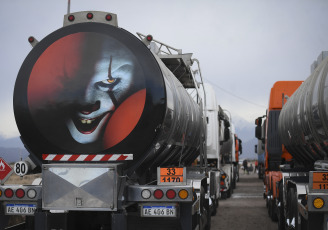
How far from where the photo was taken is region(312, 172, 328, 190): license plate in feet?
22.0

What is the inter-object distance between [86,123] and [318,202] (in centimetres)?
313

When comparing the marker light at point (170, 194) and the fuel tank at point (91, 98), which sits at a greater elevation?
the fuel tank at point (91, 98)

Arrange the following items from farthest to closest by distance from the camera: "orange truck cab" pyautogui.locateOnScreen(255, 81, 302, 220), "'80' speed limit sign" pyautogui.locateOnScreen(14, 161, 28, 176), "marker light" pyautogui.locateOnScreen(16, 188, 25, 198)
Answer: "orange truck cab" pyautogui.locateOnScreen(255, 81, 302, 220) → "'80' speed limit sign" pyautogui.locateOnScreen(14, 161, 28, 176) → "marker light" pyautogui.locateOnScreen(16, 188, 25, 198)

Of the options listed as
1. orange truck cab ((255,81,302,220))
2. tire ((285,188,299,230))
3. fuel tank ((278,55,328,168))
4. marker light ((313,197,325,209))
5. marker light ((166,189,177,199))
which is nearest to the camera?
marker light ((313,197,325,209))

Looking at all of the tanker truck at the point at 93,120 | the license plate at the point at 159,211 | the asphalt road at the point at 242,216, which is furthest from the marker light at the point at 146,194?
the asphalt road at the point at 242,216

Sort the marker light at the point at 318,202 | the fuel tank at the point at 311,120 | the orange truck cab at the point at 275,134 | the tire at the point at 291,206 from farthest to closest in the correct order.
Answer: the orange truck cab at the point at 275,134 → the tire at the point at 291,206 → the fuel tank at the point at 311,120 → the marker light at the point at 318,202

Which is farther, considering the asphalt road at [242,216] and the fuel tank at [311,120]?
the asphalt road at [242,216]

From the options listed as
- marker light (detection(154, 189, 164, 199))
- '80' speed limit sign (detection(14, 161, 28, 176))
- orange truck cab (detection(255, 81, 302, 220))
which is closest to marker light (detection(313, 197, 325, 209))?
marker light (detection(154, 189, 164, 199))

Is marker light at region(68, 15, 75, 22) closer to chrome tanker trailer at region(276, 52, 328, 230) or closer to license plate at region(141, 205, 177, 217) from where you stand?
A: license plate at region(141, 205, 177, 217)

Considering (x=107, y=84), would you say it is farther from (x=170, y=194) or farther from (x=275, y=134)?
(x=275, y=134)

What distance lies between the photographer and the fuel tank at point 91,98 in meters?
7.23

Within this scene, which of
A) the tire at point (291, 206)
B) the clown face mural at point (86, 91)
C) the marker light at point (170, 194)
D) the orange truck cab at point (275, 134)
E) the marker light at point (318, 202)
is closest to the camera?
the marker light at point (318, 202)

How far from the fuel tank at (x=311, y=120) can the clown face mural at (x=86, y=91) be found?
8.38 ft

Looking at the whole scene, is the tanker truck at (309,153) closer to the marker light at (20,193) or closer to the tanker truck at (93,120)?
the tanker truck at (93,120)
